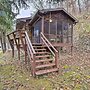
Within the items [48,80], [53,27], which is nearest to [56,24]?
[53,27]

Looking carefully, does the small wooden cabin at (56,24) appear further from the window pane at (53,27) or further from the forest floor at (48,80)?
the forest floor at (48,80)

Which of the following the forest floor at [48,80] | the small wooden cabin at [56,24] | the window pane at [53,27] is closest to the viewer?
the forest floor at [48,80]

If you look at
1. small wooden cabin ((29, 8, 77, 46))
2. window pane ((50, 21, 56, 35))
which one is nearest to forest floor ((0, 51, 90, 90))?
small wooden cabin ((29, 8, 77, 46))

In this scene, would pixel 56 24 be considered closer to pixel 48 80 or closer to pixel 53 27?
pixel 53 27

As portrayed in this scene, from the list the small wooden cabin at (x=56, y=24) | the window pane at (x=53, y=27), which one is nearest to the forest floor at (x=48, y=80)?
the small wooden cabin at (x=56, y=24)

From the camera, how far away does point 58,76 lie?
28.2 feet

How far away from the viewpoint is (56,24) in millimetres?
14680

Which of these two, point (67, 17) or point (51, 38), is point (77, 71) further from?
point (67, 17)

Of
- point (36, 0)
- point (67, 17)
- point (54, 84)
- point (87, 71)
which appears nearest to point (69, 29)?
point (67, 17)

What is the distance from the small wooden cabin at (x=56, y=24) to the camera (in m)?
14.4

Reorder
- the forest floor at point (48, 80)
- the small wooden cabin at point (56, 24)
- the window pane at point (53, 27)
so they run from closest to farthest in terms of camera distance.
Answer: the forest floor at point (48, 80), the small wooden cabin at point (56, 24), the window pane at point (53, 27)

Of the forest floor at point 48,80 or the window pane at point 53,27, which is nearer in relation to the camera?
the forest floor at point 48,80

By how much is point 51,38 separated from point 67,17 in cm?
209

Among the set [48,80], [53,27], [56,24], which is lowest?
[48,80]
